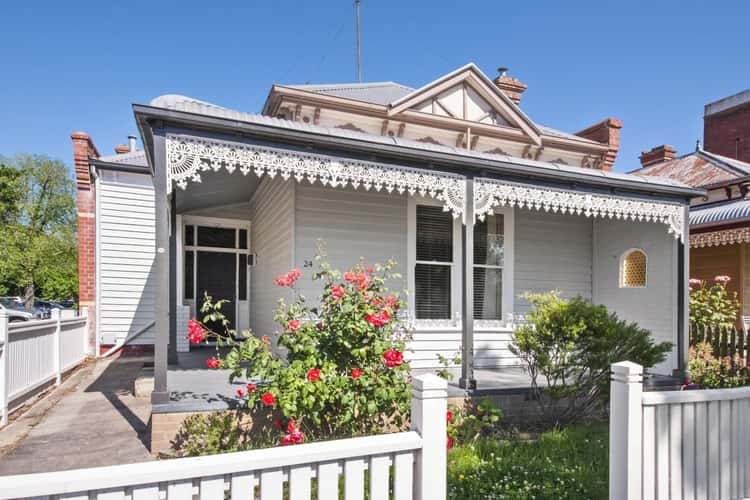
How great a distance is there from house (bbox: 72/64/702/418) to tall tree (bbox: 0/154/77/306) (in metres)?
19.4

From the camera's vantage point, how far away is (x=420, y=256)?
749 cm

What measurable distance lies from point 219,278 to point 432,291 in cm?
571

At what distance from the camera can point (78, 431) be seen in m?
5.10

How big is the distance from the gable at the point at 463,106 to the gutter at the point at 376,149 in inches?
177

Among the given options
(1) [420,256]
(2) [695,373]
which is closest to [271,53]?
(1) [420,256]

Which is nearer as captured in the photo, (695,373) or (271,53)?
(695,373)

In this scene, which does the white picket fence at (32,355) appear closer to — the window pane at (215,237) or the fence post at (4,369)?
the fence post at (4,369)

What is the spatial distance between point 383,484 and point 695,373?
25.8 feet

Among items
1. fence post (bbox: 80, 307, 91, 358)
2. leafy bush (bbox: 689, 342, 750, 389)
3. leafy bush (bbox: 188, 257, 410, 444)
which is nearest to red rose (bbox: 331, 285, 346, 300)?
leafy bush (bbox: 188, 257, 410, 444)

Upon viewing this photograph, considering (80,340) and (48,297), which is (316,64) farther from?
(48,297)

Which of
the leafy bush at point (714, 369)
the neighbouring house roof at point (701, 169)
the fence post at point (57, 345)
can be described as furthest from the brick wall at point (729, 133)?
the fence post at point (57, 345)

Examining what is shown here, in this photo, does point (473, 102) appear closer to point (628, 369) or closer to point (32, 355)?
point (628, 369)

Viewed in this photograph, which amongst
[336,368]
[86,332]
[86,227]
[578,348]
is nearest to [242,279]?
[86,332]

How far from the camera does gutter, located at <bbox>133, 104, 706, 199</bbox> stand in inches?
180
